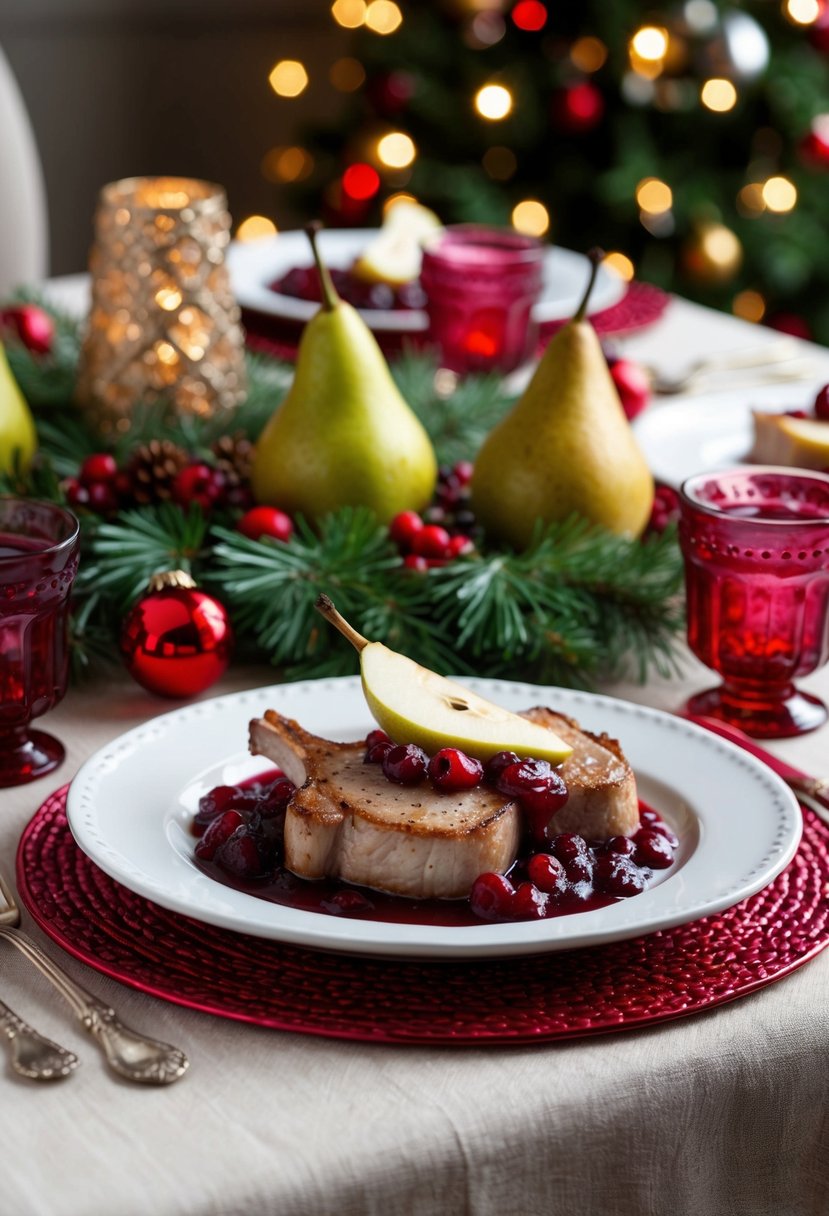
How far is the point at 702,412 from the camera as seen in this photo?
1.46 metres

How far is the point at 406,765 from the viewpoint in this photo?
2.53 feet

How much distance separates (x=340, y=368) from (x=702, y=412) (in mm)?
454

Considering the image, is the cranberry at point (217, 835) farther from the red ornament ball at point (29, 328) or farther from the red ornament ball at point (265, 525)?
the red ornament ball at point (29, 328)

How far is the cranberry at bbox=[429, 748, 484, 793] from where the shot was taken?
76 cm

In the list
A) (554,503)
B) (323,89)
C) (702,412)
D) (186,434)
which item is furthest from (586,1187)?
(323,89)

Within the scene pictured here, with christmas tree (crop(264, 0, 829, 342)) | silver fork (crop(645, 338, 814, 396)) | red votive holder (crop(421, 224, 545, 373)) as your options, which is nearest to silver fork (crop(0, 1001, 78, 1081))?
red votive holder (crop(421, 224, 545, 373))

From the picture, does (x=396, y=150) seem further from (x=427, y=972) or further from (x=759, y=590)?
(x=427, y=972)

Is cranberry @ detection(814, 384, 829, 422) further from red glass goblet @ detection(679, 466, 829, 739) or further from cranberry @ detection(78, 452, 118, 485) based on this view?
cranberry @ detection(78, 452, 118, 485)

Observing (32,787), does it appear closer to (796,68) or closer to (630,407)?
(630,407)

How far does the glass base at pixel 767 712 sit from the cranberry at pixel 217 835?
0.39 metres

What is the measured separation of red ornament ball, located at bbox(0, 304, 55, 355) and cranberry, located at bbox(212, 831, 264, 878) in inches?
38.6

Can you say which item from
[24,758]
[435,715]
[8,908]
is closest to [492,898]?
[435,715]

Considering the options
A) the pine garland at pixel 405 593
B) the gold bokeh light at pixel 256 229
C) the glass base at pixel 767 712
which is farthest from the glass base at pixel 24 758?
the gold bokeh light at pixel 256 229

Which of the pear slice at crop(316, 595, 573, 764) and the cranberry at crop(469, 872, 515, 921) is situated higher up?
the pear slice at crop(316, 595, 573, 764)
